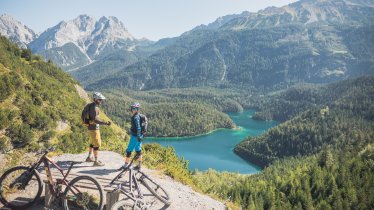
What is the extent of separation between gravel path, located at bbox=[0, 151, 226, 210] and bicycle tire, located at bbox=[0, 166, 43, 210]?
2.37 ft

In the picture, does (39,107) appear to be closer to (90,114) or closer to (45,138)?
(45,138)

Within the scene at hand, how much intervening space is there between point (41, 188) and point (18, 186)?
1.60m

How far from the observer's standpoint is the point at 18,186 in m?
19.4

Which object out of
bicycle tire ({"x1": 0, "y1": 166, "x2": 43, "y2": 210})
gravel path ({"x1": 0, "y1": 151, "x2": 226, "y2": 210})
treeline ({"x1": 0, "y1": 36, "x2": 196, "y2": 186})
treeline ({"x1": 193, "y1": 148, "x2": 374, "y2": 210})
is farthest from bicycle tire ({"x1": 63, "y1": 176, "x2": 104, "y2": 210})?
treeline ({"x1": 193, "y1": 148, "x2": 374, "y2": 210})

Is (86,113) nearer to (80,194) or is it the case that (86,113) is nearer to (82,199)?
(80,194)

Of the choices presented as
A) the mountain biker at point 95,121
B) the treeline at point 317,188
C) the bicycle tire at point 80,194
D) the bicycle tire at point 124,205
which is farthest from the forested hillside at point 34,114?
the treeline at point 317,188

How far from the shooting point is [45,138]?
70188 millimetres

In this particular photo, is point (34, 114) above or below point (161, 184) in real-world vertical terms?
above

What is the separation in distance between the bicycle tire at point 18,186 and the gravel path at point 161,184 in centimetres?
72

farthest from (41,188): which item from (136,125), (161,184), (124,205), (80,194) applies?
(161,184)

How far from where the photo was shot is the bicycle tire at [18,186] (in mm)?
18656

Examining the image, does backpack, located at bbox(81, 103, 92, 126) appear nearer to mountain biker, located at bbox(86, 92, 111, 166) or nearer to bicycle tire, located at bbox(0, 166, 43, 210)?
mountain biker, located at bbox(86, 92, 111, 166)

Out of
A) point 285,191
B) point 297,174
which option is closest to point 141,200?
point 285,191

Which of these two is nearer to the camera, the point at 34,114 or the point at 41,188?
the point at 41,188
